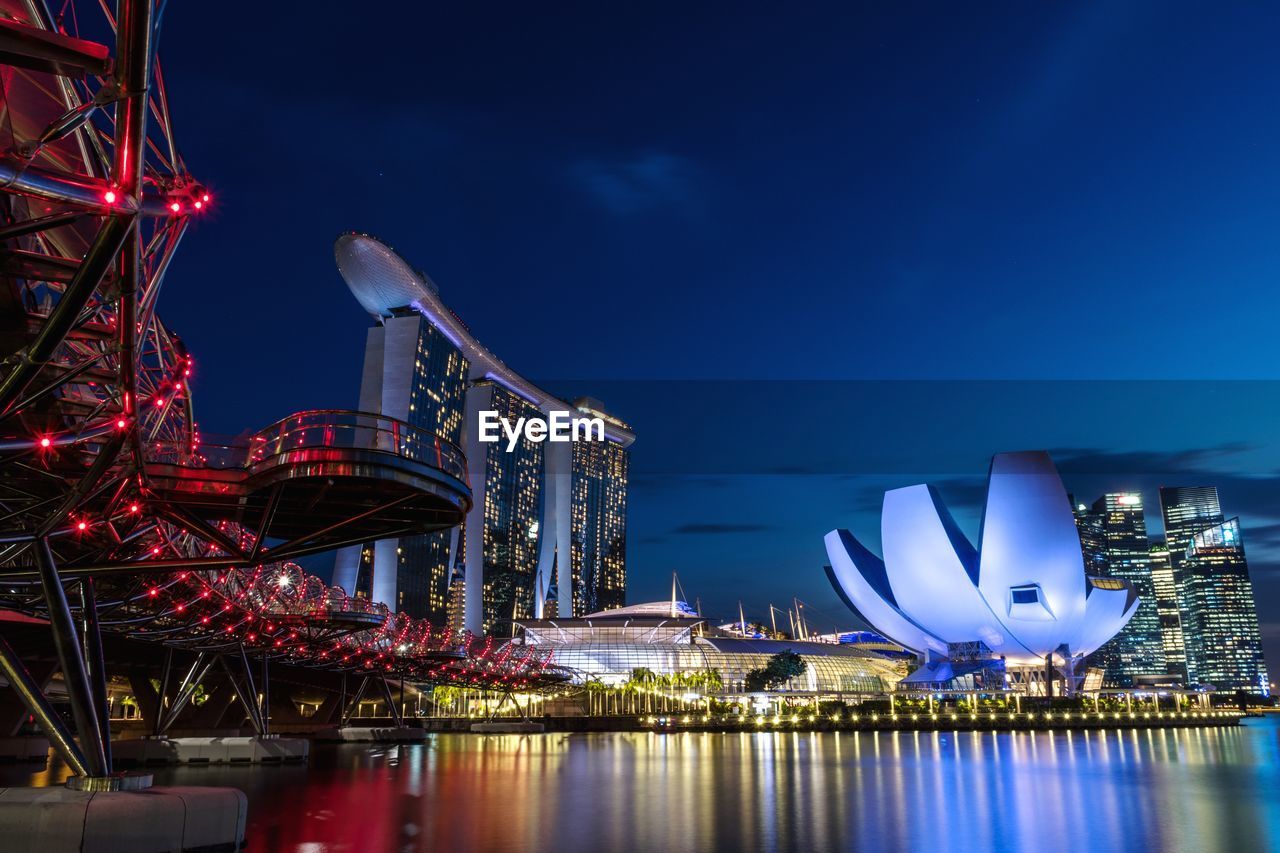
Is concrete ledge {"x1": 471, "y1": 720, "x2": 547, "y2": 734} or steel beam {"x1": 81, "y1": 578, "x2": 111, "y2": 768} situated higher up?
steel beam {"x1": 81, "y1": 578, "x2": 111, "y2": 768}

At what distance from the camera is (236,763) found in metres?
31.0

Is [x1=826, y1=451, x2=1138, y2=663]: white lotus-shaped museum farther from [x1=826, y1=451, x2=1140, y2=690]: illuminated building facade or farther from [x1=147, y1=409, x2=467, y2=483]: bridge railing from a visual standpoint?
[x1=147, y1=409, x2=467, y2=483]: bridge railing

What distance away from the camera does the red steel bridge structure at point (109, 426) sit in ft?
20.2

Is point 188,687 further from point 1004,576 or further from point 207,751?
point 1004,576

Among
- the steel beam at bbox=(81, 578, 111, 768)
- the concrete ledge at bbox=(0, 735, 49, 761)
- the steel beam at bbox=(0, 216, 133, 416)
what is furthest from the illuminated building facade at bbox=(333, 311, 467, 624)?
the steel beam at bbox=(0, 216, 133, 416)

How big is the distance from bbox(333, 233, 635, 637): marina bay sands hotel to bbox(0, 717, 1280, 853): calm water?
3093 centimetres

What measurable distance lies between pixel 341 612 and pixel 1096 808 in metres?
24.3

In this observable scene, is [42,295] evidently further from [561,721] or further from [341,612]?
[561,721]

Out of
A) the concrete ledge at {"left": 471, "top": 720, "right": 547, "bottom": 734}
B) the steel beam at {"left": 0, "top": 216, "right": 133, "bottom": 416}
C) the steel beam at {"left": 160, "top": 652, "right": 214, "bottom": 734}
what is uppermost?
the steel beam at {"left": 0, "top": 216, "right": 133, "bottom": 416}

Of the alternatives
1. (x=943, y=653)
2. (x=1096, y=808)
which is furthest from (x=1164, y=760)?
(x=943, y=653)

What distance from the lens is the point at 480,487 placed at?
99875 millimetres

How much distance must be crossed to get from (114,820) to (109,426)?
445 centimetres

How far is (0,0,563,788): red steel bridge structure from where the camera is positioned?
6152 millimetres

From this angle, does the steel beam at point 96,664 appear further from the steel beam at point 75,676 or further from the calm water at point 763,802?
A: the calm water at point 763,802
